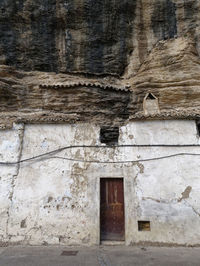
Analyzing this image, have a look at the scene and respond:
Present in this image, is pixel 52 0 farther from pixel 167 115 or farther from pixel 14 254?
pixel 14 254

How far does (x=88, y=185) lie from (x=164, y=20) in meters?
14.4

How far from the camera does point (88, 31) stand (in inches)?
623

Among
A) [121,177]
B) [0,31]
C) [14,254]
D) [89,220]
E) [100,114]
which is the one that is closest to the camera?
[14,254]

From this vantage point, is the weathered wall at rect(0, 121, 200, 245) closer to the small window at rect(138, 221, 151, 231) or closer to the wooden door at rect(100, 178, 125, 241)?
the small window at rect(138, 221, 151, 231)

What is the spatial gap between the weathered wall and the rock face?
1001 cm

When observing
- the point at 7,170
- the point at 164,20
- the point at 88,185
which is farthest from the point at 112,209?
the point at 164,20

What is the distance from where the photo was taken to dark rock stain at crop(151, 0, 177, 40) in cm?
1545

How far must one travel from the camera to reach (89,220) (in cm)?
647

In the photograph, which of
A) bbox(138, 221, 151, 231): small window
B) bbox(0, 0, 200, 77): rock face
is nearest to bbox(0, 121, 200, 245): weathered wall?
bbox(138, 221, 151, 231): small window

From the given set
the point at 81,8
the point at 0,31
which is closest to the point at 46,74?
the point at 0,31

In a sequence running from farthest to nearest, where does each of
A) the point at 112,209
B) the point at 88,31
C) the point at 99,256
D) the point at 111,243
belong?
the point at 88,31
the point at 112,209
the point at 111,243
the point at 99,256

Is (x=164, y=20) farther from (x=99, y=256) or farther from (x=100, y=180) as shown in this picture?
(x=99, y=256)

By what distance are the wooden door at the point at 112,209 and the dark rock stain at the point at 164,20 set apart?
13.4m

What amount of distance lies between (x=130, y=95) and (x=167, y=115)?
25.4 feet
